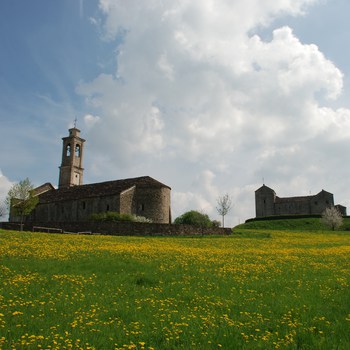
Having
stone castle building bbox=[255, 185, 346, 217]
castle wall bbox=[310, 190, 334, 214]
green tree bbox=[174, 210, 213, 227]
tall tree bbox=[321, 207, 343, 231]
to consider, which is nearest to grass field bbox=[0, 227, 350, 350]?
green tree bbox=[174, 210, 213, 227]

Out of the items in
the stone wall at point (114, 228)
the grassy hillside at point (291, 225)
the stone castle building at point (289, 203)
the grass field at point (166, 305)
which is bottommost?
the grass field at point (166, 305)

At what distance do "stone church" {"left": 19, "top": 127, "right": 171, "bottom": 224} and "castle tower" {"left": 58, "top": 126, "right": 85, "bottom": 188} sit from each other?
5.77 meters

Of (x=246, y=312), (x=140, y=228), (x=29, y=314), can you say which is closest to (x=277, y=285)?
(x=246, y=312)

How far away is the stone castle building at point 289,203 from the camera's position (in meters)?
97.2

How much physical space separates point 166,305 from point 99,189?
54.4 metres

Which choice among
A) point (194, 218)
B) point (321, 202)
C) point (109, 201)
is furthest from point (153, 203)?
point (321, 202)

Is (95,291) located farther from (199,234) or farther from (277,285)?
(199,234)

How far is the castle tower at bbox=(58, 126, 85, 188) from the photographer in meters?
76.2

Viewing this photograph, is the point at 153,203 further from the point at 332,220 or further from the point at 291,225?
the point at 332,220

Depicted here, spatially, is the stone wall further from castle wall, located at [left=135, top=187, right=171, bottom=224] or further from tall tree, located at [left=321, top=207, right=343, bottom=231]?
tall tree, located at [left=321, top=207, right=343, bottom=231]

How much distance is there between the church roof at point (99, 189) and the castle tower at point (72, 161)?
602 centimetres

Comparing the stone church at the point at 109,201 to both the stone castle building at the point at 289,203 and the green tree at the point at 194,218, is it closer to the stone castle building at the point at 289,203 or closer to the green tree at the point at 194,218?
the green tree at the point at 194,218

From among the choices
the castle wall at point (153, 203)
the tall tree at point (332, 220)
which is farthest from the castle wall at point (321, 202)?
the castle wall at point (153, 203)

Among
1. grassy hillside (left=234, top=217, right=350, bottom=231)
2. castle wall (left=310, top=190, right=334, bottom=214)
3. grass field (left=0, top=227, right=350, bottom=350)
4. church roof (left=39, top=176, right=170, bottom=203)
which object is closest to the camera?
grass field (left=0, top=227, right=350, bottom=350)
